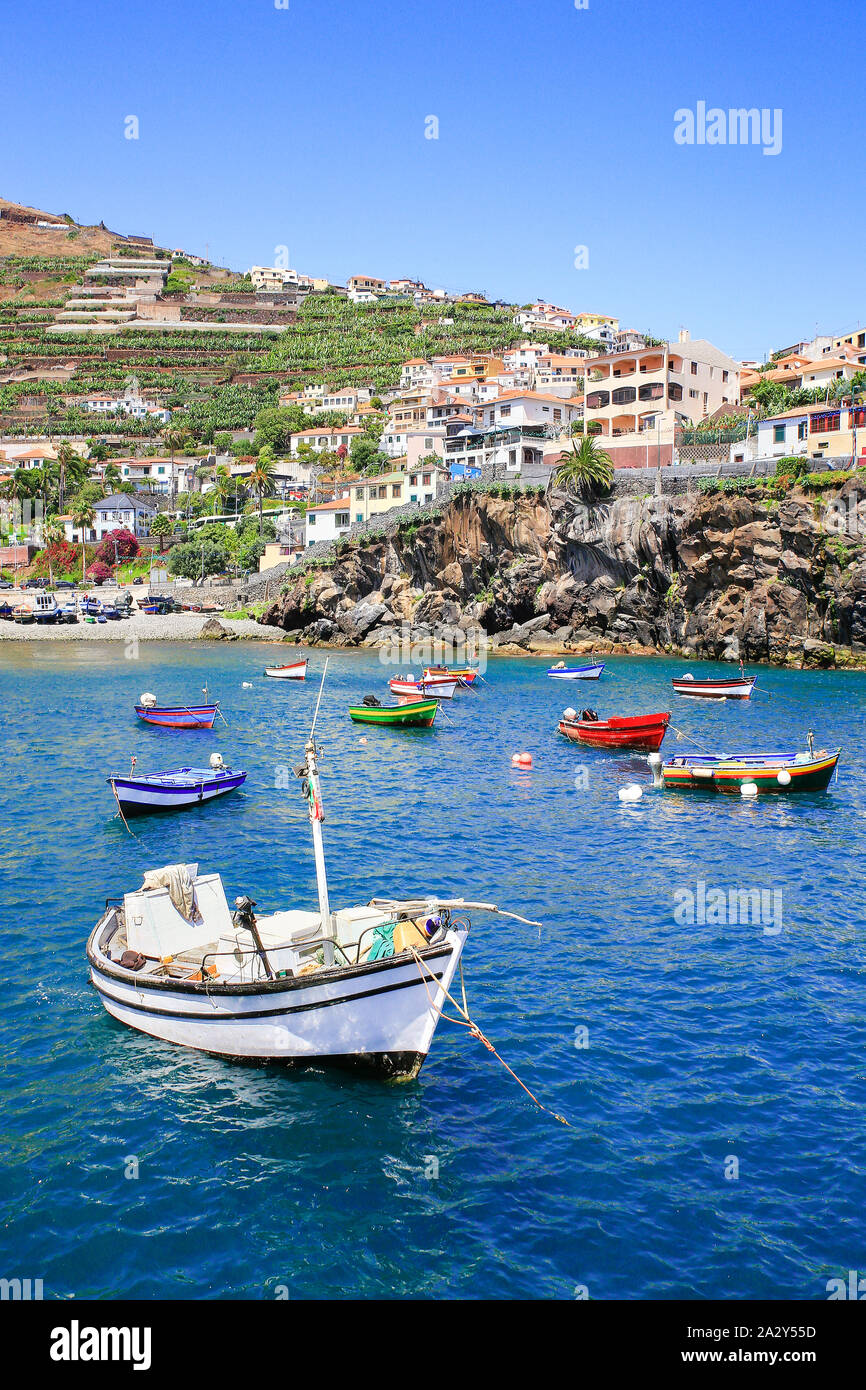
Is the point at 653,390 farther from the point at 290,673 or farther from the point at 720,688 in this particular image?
the point at 290,673

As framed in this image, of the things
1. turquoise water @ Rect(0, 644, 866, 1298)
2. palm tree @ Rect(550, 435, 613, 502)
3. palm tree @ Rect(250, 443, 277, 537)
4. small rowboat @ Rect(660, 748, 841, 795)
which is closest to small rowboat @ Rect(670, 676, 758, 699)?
small rowboat @ Rect(660, 748, 841, 795)

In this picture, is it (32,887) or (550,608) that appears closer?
(32,887)

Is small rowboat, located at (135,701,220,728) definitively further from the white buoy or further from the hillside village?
the hillside village

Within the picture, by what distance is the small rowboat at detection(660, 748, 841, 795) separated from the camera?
32719mm

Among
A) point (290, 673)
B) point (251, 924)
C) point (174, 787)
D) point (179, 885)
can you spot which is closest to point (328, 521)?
point (290, 673)

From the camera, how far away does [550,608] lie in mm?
81312

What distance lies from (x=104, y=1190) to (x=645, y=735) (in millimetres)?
30821

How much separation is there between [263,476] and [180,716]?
86216 mm

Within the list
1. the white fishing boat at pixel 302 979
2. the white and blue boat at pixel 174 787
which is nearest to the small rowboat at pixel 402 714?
the white and blue boat at pixel 174 787

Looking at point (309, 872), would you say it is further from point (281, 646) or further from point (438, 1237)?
point (281, 646)

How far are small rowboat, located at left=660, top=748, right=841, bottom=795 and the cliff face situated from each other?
117 ft
